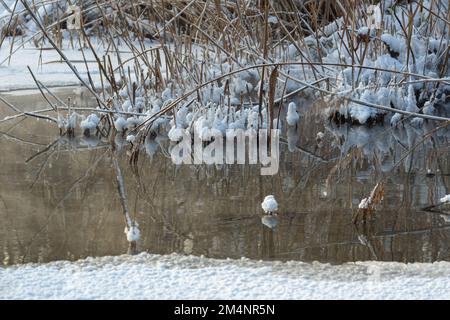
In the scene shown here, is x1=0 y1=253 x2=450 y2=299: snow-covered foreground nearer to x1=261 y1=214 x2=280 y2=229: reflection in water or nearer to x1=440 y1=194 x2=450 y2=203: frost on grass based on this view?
x1=261 y1=214 x2=280 y2=229: reflection in water

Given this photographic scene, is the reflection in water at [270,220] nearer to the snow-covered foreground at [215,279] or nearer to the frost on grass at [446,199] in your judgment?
the snow-covered foreground at [215,279]

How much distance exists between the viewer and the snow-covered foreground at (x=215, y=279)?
2629mm

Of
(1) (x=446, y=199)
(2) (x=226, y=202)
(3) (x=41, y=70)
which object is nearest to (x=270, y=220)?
(2) (x=226, y=202)

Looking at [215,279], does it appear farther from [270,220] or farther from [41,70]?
[41,70]

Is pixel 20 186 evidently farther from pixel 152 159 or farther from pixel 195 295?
pixel 195 295

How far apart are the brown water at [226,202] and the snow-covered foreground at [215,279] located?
142 mm

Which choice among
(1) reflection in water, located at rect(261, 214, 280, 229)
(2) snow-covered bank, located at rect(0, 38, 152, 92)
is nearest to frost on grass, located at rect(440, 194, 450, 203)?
(1) reflection in water, located at rect(261, 214, 280, 229)

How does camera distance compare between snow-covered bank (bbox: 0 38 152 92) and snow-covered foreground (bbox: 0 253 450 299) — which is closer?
snow-covered foreground (bbox: 0 253 450 299)

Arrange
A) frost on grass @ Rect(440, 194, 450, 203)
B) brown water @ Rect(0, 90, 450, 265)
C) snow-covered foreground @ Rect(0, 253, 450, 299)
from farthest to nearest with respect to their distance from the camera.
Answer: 1. frost on grass @ Rect(440, 194, 450, 203)
2. brown water @ Rect(0, 90, 450, 265)
3. snow-covered foreground @ Rect(0, 253, 450, 299)

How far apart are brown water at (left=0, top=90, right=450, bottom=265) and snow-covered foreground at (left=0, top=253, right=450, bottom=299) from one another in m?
0.14

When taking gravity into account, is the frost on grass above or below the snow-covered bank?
below

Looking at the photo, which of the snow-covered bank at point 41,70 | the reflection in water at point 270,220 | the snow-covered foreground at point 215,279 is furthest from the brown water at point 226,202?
the snow-covered bank at point 41,70

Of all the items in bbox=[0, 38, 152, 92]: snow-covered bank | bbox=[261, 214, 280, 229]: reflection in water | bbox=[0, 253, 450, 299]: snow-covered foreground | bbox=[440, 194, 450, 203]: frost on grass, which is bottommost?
bbox=[0, 253, 450, 299]: snow-covered foreground

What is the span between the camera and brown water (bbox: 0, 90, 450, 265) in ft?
10.5
